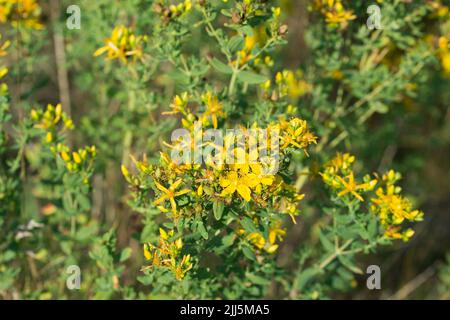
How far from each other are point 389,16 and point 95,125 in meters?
1.95

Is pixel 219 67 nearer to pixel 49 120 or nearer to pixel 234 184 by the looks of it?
pixel 234 184

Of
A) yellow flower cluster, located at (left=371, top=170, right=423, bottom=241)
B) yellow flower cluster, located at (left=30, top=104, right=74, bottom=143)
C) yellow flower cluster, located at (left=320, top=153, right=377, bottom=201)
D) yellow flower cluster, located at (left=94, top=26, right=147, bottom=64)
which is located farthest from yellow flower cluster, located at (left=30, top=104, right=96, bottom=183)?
yellow flower cluster, located at (left=371, top=170, right=423, bottom=241)

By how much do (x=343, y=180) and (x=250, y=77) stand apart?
26.0 inches

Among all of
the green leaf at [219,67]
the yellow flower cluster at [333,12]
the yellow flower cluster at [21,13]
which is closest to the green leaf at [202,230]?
the green leaf at [219,67]

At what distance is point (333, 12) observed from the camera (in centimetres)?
295

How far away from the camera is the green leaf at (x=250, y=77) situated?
8.21 ft

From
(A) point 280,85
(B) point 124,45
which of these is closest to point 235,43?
(A) point 280,85

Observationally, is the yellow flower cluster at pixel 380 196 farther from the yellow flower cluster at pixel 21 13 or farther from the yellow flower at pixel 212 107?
the yellow flower cluster at pixel 21 13

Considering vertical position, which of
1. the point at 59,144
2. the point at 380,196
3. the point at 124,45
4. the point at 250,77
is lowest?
the point at 380,196

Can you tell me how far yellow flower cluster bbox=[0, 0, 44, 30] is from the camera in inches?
119

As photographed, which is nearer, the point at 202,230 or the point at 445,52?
the point at 202,230

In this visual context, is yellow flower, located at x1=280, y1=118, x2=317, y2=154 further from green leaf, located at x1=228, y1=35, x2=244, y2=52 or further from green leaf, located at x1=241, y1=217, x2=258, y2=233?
green leaf, located at x1=228, y1=35, x2=244, y2=52

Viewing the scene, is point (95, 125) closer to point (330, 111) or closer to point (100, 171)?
point (100, 171)

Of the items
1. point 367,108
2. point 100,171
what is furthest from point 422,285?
point 100,171
